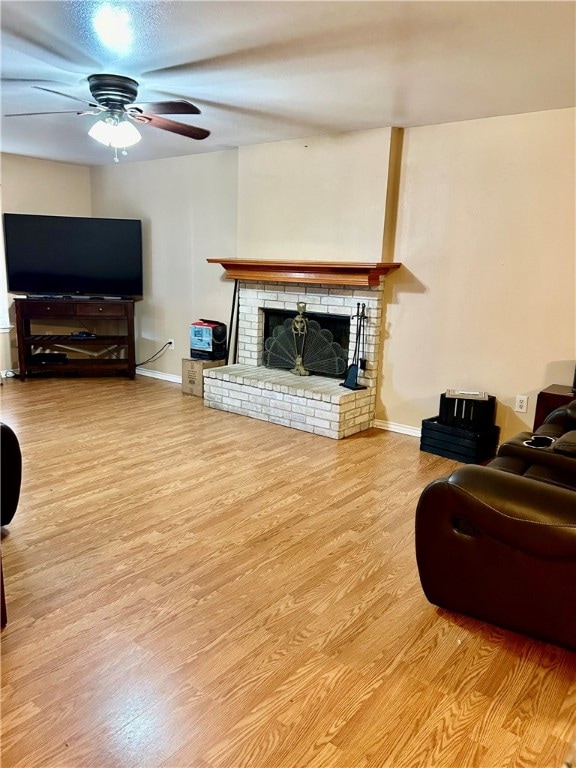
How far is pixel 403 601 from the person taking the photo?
7.35ft

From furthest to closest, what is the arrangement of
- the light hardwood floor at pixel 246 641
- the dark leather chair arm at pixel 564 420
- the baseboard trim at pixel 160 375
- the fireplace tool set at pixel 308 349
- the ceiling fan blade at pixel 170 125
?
the baseboard trim at pixel 160 375 → the fireplace tool set at pixel 308 349 → the ceiling fan blade at pixel 170 125 → the dark leather chair arm at pixel 564 420 → the light hardwood floor at pixel 246 641

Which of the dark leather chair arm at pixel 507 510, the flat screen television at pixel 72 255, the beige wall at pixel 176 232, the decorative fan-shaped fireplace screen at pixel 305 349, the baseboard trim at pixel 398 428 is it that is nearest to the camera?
the dark leather chair arm at pixel 507 510

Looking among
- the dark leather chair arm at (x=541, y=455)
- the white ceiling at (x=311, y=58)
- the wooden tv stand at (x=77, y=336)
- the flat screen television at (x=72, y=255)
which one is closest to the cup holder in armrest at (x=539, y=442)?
the dark leather chair arm at (x=541, y=455)

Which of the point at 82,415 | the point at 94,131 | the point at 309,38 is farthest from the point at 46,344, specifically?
the point at 309,38

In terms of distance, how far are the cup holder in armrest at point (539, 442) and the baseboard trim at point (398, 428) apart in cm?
186

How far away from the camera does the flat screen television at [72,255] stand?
591 cm

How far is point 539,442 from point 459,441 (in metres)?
1.42

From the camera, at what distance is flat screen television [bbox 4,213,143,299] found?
5910mm

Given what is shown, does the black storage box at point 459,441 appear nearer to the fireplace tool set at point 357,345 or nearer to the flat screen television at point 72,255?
the fireplace tool set at point 357,345

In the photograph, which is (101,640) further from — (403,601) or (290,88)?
(290,88)

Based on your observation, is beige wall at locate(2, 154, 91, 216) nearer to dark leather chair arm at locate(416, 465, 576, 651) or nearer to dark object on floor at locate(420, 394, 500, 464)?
dark object on floor at locate(420, 394, 500, 464)

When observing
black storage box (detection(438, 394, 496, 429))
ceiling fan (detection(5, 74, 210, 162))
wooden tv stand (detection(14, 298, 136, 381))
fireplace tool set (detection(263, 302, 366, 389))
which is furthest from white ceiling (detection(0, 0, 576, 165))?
wooden tv stand (detection(14, 298, 136, 381))

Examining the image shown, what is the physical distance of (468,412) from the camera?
388 cm

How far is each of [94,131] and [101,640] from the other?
2826 millimetres
